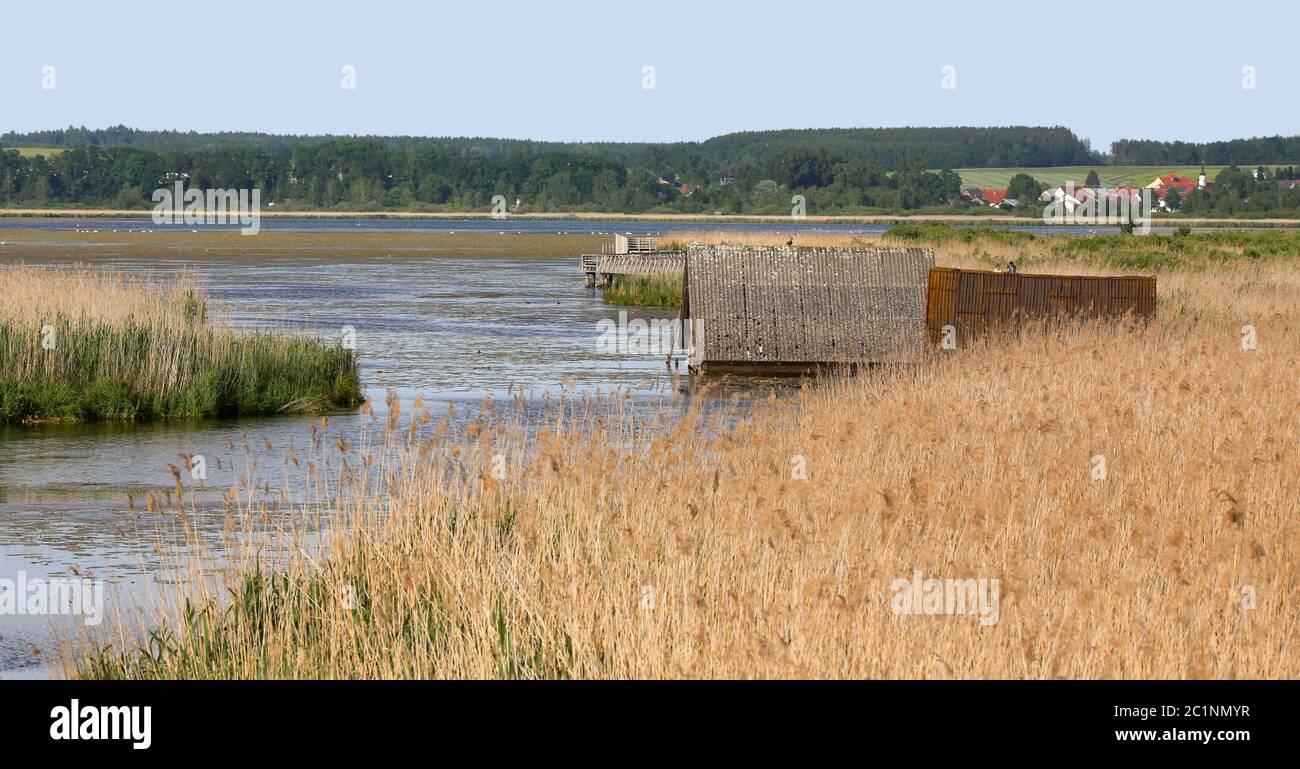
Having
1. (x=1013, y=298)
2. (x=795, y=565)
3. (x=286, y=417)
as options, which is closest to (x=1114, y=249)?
(x=1013, y=298)

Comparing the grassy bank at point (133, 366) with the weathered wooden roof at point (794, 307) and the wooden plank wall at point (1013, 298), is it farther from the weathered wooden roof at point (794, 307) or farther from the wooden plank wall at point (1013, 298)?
the wooden plank wall at point (1013, 298)

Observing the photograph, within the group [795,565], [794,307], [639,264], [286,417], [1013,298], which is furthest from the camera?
[639,264]

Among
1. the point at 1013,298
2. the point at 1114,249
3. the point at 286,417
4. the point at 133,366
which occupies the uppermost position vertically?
the point at 1114,249

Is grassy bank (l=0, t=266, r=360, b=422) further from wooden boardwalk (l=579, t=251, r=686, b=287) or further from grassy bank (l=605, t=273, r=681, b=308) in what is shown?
wooden boardwalk (l=579, t=251, r=686, b=287)

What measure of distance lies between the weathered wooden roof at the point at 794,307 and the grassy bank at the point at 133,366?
7.83m

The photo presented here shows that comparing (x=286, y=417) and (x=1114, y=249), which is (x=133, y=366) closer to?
(x=286, y=417)

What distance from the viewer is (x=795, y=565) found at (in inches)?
351

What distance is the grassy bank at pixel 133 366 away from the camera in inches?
890

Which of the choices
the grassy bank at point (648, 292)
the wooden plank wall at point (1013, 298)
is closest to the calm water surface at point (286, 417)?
the grassy bank at point (648, 292)

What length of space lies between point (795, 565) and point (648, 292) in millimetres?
48514

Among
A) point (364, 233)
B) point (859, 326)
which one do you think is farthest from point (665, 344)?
point (364, 233)

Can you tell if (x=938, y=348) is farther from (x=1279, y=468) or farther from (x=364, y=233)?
(x=364, y=233)

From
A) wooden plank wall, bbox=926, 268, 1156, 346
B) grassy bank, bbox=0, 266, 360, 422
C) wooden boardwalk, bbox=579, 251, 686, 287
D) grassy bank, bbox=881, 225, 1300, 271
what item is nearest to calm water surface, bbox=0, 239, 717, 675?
grassy bank, bbox=0, 266, 360, 422
